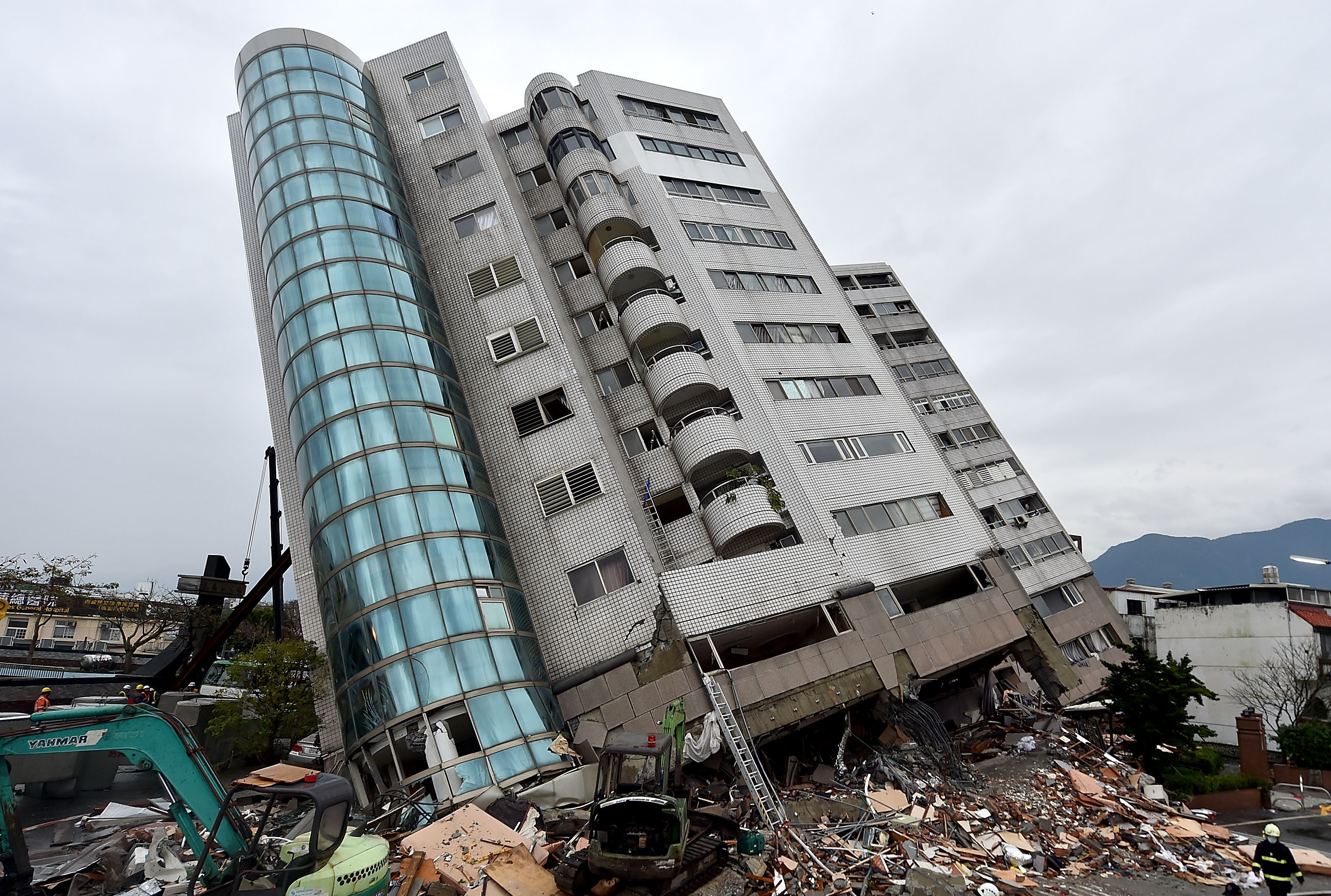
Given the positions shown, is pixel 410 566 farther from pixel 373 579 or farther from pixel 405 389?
pixel 405 389

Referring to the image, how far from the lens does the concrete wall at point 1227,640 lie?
116 feet

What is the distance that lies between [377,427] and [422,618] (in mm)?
6337

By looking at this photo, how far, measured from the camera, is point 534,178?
103ft

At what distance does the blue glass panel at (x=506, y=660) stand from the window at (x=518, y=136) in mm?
25906

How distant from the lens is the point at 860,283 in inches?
1833

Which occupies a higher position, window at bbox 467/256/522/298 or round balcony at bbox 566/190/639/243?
round balcony at bbox 566/190/639/243

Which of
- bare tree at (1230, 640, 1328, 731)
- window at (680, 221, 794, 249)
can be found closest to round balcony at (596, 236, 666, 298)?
window at (680, 221, 794, 249)

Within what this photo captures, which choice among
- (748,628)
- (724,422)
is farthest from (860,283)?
(748,628)

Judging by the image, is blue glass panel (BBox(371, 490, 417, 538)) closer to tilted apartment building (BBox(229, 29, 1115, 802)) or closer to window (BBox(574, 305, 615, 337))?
tilted apartment building (BBox(229, 29, 1115, 802))

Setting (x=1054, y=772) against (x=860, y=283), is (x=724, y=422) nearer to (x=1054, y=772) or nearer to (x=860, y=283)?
(x=1054, y=772)

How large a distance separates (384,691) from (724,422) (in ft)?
46.1

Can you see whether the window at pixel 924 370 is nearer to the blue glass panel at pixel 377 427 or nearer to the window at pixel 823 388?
the window at pixel 823 388

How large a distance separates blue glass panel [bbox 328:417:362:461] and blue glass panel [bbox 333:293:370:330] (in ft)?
11.8

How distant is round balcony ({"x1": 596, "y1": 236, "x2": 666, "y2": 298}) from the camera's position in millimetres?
26750
